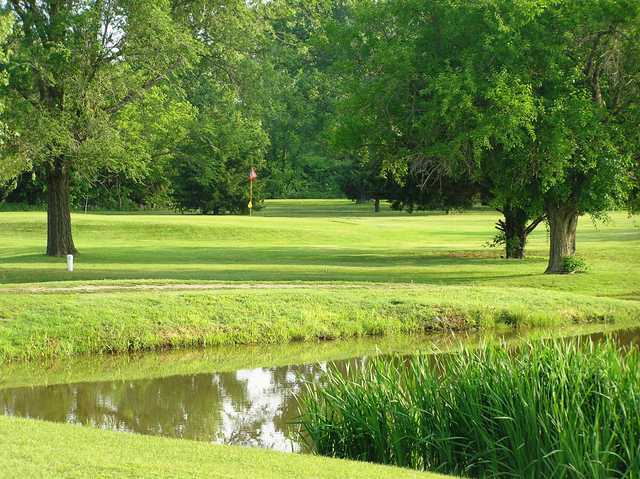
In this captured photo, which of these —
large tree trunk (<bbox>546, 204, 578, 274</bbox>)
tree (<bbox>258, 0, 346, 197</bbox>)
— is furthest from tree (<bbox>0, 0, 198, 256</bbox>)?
tree (<bbox>258, 0, 346, 197</bbox>)

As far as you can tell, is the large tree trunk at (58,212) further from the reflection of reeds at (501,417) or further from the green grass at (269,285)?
the reflection of reeds at (501,417)

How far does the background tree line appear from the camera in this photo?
2853 centimetres

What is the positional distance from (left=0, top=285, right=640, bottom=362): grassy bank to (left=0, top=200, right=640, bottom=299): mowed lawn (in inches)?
152

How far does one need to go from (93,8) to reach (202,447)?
84.2 feet

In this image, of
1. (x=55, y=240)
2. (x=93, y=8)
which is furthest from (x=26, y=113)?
(x=55, y=240)

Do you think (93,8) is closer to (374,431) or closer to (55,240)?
(55,240)

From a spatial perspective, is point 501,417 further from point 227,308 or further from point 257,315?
point 227,308

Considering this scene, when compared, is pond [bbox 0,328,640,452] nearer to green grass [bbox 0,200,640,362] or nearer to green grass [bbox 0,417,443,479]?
green grass [bbox 0,200,640,362]

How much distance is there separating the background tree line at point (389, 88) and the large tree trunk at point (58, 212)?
0.22 ft

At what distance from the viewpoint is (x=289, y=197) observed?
111500 millimetres

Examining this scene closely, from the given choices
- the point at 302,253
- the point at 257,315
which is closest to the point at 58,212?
the point at 302,253

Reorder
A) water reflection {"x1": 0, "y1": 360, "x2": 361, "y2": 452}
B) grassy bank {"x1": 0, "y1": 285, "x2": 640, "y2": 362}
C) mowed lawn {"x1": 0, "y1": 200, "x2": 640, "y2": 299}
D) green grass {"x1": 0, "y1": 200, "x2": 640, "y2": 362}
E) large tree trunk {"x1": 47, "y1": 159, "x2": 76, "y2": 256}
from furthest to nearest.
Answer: large tree trunk {"x1": 47, "y1": 159, "x2": 76, "y2": 256} < mowed lawn {"x1": 0, "y1": 200, "x2": 640, "y2": 299} < green grass {"x1": 0, "y1": 200, "x2": 640, "y2": 362} < grassy bank {"x1": 0, "y1": 285, "x2": 640, "y2": 362} < water reflection {"x1": 0, "y1": 360, "x2": 361, "y2": 452}

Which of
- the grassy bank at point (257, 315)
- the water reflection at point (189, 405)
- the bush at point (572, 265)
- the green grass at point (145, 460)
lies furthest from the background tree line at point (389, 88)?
the green grass at point (145, 460)

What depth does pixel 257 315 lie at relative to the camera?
22734 mm
